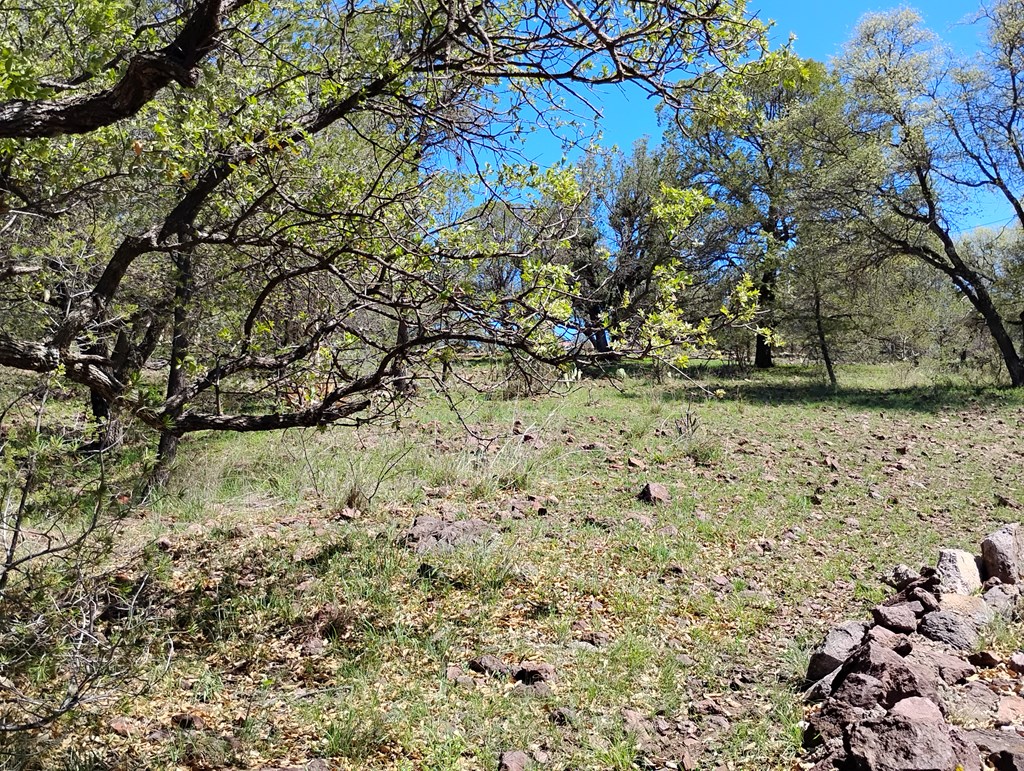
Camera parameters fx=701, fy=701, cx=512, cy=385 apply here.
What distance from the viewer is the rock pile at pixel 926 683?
272cm

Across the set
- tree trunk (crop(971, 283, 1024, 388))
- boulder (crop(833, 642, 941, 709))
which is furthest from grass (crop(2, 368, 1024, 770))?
tree trunk (crop(971, 283, 1024, 388))

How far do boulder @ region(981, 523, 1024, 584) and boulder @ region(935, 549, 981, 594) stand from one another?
Result: 95mm

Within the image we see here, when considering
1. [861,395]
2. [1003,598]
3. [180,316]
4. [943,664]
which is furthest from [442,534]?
[861,395]

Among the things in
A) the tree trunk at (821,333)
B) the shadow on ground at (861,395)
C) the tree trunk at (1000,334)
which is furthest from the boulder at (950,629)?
the tree trunk at (1000,334)

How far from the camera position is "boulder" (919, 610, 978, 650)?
12.6ft

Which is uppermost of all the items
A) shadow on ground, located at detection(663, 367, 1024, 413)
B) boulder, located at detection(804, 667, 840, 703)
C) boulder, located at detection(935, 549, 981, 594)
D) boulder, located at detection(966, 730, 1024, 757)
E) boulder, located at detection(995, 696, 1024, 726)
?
shadow on ground, located at detection(663, 367, 1024, 413)

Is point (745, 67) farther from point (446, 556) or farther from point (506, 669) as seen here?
point (446, 556)

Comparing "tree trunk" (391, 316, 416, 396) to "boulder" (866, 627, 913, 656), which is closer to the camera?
"boulder" (866, 627, 913, 656)

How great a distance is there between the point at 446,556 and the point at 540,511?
1.55 m

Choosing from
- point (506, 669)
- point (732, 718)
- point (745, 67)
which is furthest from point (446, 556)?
point (745, 67)

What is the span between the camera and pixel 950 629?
392 centimetres

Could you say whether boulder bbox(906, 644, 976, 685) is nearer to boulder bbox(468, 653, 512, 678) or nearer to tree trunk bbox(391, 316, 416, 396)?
boulder bbox(468, 653, 512, 678)

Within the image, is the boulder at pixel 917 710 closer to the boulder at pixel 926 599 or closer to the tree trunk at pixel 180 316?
the boulder at pixel 926 599

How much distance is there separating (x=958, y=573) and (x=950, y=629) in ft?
2.93
